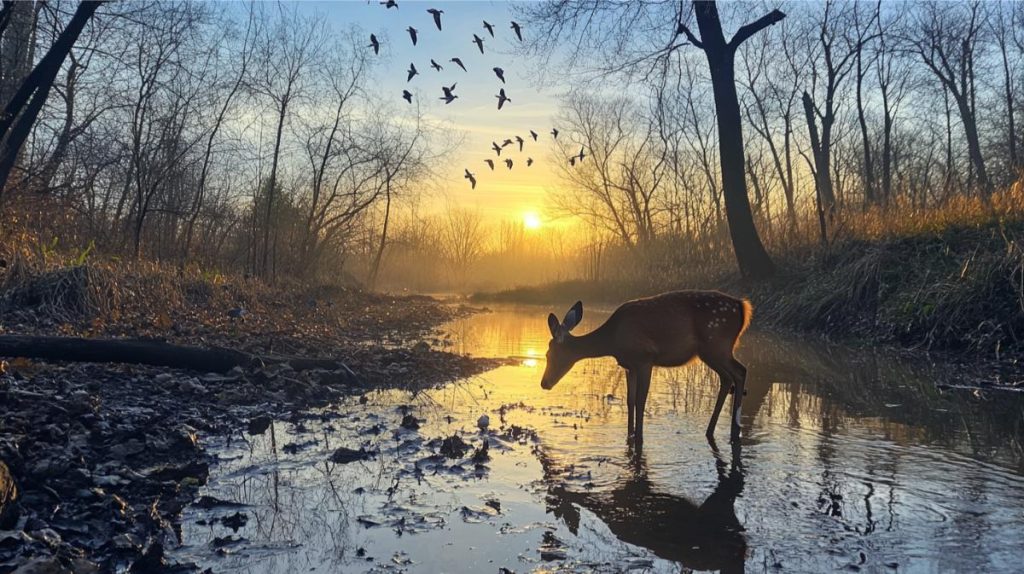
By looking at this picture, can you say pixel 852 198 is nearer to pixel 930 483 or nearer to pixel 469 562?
pixel 930 483

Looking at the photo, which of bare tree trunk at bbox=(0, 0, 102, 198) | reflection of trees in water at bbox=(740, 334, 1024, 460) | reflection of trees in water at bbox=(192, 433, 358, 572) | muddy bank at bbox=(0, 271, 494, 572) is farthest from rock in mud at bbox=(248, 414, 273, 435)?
bare tree trunk at bbox=(0, 0, 102, 198)

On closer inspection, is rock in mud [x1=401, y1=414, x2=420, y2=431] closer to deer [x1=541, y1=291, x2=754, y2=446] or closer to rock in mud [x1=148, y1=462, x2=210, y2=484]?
deer [x1=541, y1=291, x2=754, y2=446]

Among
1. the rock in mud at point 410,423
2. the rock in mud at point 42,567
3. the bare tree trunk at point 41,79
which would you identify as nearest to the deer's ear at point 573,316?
the rock in mud at point 410,423

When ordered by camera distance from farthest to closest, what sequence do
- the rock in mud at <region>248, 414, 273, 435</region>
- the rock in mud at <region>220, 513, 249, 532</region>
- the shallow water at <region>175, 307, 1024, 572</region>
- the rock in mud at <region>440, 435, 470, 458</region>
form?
the rock in mud at <region>248, 414, 273, 435</region> → the rock in mud at <region>440, 435, 470, 458</region> → the rock in mud at <region>220, 513, 249, 532</region> → the shallow water at <region>175, 307, 1024, 572</region>

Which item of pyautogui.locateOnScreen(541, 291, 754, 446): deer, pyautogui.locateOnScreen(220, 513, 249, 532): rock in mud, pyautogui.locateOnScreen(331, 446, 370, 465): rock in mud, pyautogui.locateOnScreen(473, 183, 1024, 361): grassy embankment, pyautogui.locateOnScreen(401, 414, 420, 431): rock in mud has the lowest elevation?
pyautogui.locateOnScreen(220, 513, 249, 532): rock in mud

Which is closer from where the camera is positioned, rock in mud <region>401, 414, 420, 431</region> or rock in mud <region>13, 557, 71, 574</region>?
rock in mud <region>13, 557, 71, 574</region>

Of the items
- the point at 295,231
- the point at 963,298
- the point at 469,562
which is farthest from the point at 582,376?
the point at 295,231

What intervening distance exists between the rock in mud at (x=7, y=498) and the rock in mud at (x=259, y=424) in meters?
2.37

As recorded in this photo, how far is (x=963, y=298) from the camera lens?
1220 cm

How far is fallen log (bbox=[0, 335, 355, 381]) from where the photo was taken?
7.29 metres

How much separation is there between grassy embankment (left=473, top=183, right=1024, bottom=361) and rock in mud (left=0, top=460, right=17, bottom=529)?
39.2 ft

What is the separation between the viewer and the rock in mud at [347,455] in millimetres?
5711

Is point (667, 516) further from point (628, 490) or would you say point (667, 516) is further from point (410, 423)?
point (410, 423)

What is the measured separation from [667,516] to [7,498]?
3762 millimetres
